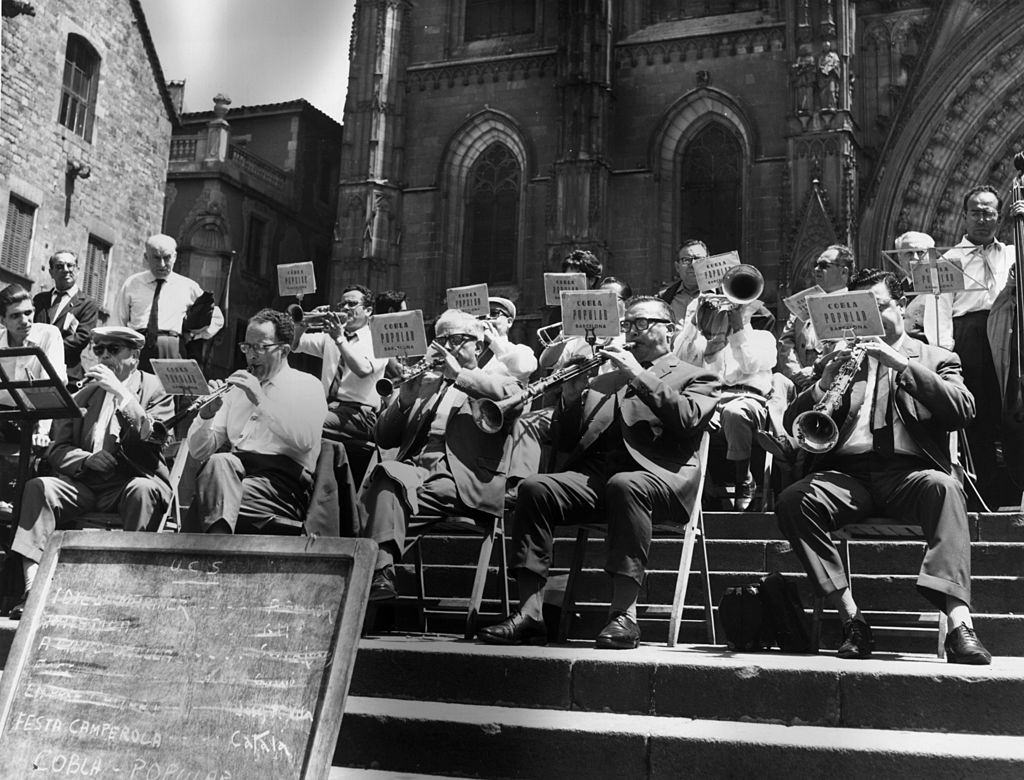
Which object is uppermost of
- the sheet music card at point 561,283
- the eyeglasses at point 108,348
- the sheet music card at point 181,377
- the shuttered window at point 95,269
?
the shuttered window at point 95,269

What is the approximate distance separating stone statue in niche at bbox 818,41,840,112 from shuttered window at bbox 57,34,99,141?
1261cm

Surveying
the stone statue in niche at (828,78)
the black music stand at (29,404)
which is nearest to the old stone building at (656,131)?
the stone statue in niche at (828,78)

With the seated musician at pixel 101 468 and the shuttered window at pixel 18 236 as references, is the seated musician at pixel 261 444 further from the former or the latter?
the shuttered window at pixel 18 236

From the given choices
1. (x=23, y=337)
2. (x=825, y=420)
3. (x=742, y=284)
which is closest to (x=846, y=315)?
(x=825, y=420)

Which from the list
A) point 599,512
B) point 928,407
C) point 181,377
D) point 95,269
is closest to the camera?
point 928,407

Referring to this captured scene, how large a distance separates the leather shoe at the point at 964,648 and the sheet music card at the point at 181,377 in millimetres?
3953

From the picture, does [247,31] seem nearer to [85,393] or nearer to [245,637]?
[85,393]

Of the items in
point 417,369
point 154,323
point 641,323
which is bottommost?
point 417,369

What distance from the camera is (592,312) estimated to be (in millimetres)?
6109

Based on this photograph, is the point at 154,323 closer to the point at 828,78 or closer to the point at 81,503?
the point at 81,503

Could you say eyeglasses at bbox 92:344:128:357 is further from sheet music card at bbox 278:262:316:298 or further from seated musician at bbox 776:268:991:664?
seated musician at bbox 776:268:991:664

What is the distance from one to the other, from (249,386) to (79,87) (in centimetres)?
1608

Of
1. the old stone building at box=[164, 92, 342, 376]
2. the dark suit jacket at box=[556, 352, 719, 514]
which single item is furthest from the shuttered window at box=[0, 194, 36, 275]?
the dark suit jacket at box=[556, 352, 719, 514]

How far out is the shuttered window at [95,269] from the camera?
65.4ft
